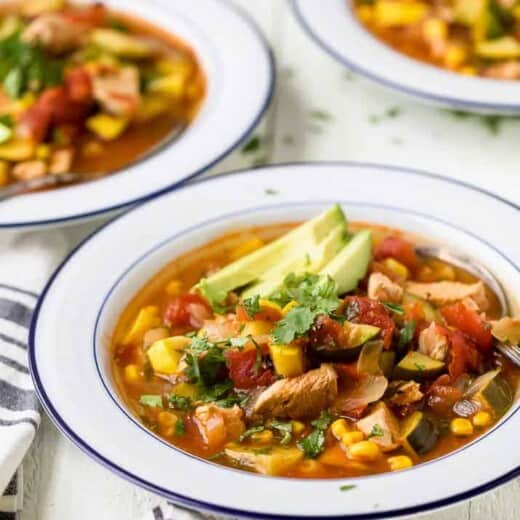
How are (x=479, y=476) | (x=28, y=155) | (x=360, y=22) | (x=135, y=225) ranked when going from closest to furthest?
(x=479, y=476) → (x=135, y=225) → (x=28, y=155) → (x=360, y=22)

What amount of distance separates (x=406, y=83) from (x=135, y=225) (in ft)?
5.38

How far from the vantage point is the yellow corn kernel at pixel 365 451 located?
130 inches

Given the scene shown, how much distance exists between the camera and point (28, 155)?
5160mm

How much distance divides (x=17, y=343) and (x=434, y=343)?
1519mm

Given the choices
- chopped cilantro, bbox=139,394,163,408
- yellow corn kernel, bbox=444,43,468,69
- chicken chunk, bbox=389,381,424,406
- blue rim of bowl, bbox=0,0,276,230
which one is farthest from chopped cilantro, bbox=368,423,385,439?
yellow corn kernel, bbox=444,43,468,69

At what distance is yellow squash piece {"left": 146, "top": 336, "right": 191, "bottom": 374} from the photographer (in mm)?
3721

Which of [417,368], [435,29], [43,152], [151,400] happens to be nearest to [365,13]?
[435,29]

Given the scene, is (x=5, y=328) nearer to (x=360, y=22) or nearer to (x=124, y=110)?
(x=124, y=110)

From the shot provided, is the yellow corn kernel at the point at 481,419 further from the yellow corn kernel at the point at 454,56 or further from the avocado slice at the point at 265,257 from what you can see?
the yellow corn kernel at the point at 454,56

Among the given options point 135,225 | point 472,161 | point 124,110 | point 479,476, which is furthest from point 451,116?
point 479,476

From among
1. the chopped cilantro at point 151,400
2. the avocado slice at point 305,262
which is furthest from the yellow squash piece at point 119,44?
the chopped cilantro at point 151,400

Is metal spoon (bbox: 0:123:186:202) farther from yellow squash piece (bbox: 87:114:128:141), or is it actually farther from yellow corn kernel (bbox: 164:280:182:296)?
yellow corn kernel (bbox: 164:280:182:296)

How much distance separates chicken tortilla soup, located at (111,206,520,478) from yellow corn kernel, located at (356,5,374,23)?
2371mm

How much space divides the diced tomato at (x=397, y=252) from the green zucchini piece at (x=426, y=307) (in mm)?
295
